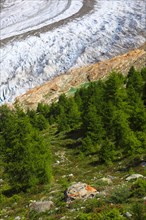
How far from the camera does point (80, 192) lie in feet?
63.2

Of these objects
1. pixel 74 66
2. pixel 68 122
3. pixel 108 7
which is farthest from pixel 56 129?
pixel 108 7

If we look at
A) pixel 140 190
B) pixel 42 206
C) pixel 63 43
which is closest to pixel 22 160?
pixel 42 206

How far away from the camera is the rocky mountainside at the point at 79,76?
64.5 meters

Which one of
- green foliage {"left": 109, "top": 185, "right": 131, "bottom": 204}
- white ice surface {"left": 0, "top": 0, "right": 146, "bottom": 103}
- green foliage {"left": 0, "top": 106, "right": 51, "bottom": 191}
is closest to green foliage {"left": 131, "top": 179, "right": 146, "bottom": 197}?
green foliage {"left": 109, "top": 185, "right": 131, "bottom": 204}

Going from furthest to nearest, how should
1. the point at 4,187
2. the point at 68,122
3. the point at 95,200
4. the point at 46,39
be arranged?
the point at 46,39
the point at 68,122
the point at 4,187
the point at 95,200

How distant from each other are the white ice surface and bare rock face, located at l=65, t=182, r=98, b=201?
146ft

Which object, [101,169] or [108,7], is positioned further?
[108,7]

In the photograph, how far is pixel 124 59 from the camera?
6762 cm

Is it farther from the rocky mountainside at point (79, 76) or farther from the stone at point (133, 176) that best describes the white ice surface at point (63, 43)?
the stone at point (133, 176)

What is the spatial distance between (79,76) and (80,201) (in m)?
49.4

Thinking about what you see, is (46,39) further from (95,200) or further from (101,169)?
(95,200)

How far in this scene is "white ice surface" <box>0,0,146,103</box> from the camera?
65.7 m

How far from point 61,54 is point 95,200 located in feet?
168

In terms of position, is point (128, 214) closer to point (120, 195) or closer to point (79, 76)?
point (120, 195)
